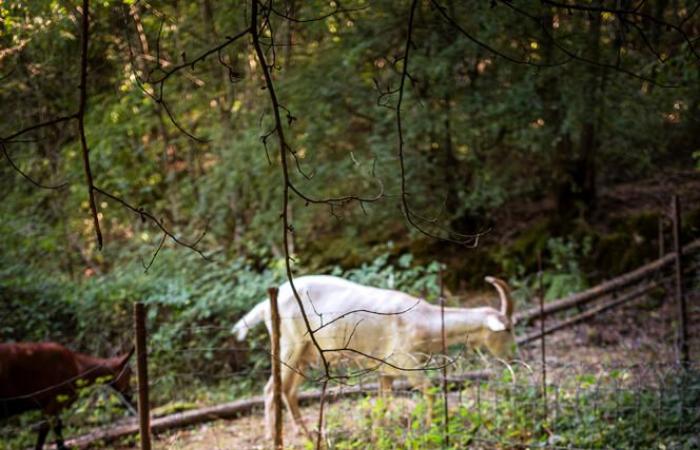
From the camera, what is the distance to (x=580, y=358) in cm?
786

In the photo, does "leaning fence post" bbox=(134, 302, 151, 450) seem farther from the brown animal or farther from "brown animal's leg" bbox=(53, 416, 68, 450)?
"brown animal's leg" bbox=(53, 416, 68, 450)

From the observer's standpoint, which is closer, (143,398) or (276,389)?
(143,398)

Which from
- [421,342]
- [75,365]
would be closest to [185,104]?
[75,365]

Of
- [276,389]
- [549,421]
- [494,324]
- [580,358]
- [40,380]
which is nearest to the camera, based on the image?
[276,389]

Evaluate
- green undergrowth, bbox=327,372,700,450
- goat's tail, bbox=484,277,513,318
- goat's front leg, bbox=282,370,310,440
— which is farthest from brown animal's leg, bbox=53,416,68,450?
goat's tail, bbox=484,277,513,318

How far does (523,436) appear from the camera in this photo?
519 centimetres

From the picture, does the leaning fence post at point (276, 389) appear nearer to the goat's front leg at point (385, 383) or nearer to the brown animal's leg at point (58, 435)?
the goat's front leg at point (385, 383)

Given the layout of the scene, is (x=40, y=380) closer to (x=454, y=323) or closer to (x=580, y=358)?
(x=454, y=323)

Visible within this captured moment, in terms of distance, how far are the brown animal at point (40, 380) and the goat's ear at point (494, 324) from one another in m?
3.02

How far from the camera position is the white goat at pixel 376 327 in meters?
6.00

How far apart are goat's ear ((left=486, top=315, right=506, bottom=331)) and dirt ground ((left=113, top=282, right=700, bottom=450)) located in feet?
1.38

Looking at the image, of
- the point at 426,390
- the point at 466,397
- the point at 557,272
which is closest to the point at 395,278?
the point at 557,272

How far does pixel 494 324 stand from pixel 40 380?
402cm

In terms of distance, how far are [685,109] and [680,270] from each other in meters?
5.18
